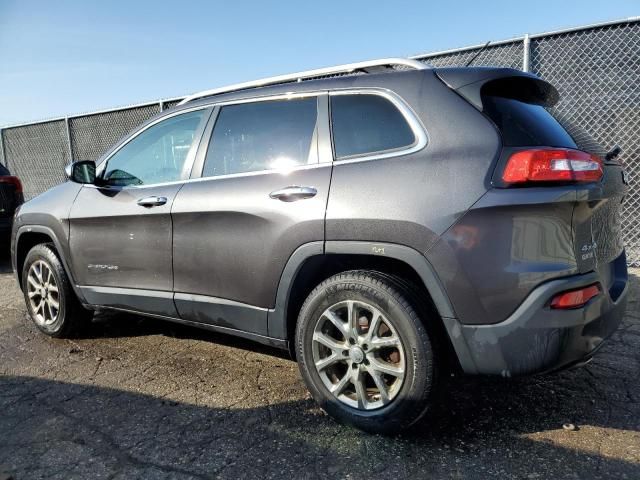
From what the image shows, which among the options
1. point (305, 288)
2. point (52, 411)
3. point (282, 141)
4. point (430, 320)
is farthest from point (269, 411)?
point (282, 141)

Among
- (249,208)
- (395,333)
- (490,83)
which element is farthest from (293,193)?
(490,83)

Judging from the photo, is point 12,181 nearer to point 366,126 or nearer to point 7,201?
point 7,201

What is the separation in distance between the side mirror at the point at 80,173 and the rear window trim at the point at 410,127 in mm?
2023

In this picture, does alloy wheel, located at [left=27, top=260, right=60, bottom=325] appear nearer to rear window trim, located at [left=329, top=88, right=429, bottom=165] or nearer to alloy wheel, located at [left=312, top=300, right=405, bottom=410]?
alloy wheel, located at [left=312, top=300, right=405, bottom=410]

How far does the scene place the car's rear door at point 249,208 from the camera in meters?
2.60

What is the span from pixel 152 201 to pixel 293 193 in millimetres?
1131

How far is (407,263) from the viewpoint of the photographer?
7.50ft

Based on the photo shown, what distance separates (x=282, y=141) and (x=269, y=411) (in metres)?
1.50

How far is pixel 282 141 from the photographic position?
2811mm

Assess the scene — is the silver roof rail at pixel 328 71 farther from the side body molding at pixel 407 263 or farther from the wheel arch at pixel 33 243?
the wheel arch at pixel 33 243

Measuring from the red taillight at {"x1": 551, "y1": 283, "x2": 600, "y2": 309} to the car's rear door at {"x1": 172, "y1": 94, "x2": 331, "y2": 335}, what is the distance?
43.1 inches

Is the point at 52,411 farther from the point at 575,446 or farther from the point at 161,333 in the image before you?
the point at 575,446

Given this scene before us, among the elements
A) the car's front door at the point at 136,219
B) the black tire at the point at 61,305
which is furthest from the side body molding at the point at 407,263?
the black tire at the point at 61,305

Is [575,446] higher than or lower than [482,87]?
lower
